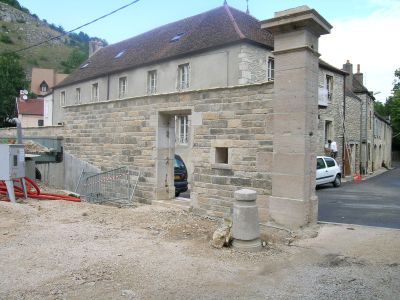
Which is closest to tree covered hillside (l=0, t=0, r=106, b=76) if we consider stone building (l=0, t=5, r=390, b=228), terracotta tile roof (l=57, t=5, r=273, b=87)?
terracotta tile roof (l=57, t=5, r=273, b=87)

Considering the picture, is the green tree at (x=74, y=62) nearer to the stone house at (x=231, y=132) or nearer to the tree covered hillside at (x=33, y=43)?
the tree covered hillside at (x=33, y=43)

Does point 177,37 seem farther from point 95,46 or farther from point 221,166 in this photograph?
point 95,46

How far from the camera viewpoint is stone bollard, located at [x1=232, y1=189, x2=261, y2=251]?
20.3 feet

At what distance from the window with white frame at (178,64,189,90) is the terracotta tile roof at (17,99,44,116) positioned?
32.3 meters

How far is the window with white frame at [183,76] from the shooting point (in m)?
20.7

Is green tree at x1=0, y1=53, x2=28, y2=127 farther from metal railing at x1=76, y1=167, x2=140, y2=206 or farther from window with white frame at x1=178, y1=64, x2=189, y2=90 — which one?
metal railing at x1=76, y1=167, x2=140, y2=206

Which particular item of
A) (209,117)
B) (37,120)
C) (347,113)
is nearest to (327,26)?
(209,117)

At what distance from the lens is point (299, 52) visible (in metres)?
7.18

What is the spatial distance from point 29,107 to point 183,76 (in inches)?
1309

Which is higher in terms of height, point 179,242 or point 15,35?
point 15,35

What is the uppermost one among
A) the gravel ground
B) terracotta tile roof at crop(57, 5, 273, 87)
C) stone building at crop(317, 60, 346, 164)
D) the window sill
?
terracotta tile roof at crop(57, 5, 273, 87)

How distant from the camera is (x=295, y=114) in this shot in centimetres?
720

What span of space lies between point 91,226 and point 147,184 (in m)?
2.91

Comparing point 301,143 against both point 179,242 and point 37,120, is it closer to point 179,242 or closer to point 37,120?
point 179,242
